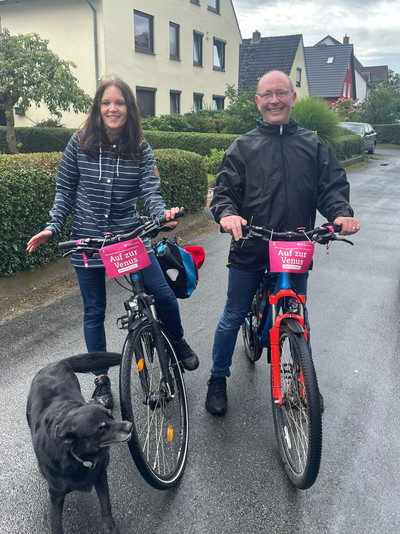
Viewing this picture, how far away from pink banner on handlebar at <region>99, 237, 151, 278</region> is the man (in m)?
0.51

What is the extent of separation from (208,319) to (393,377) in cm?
185

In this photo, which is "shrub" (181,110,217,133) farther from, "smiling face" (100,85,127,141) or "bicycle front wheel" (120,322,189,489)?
"bicycle front wheel" (120,322,189,489)

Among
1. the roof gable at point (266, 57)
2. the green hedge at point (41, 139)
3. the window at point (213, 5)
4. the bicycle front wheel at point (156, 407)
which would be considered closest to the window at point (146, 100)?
the green hedge at point (41, 139)

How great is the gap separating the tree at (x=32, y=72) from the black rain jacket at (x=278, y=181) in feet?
36.7

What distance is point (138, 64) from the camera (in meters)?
19.8

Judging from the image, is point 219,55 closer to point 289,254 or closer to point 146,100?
point 146,100

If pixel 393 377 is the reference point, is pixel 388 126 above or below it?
above

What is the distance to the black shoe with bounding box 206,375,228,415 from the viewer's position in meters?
3.21

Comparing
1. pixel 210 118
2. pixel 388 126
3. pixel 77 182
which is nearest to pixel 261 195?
pixel 77 182

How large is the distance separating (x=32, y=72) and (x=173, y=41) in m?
11.7

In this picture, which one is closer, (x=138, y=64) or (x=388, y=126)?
(x=138, y=64)

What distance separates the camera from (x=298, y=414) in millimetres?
2648

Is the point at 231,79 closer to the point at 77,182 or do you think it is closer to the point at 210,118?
the point at 210,118

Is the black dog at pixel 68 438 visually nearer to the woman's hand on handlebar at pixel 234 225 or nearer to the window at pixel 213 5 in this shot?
the woman's hand on handlebar at pixel 234 225
